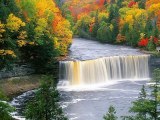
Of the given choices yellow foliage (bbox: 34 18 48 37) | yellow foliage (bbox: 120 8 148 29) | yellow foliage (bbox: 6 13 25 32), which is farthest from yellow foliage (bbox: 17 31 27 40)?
yellow foliage (bbox: 120 8 148 29)

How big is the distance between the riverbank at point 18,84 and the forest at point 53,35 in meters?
1.98

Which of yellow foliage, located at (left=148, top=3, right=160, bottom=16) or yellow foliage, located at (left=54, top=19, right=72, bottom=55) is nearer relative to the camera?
yellow foliage, located at (left=54, top=19, right=72, bottom=55)

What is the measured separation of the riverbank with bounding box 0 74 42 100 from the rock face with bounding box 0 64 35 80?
0.62 meters

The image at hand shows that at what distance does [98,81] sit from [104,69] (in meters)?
2.88

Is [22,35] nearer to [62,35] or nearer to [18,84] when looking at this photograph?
[18,84]

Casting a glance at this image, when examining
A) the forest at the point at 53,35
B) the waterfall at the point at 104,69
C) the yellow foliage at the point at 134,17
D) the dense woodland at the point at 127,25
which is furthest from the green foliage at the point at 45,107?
the yellow foliage at the point at 134,17

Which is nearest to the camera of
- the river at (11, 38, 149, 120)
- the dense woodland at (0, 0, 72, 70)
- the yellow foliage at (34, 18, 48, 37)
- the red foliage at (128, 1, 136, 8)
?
the river at (11, 38, 149, 120)

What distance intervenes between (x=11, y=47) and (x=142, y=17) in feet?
158

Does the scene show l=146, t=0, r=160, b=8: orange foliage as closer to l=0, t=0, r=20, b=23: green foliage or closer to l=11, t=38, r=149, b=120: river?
l=11, t=38, r=149, b=120: river

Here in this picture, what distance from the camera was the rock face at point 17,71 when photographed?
175 ft

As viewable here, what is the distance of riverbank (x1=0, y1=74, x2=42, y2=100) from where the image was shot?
5115 cm

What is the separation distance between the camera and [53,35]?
64500 millimetres

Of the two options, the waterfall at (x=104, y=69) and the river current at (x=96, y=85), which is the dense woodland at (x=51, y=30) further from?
the river current at (x=96, y=85)

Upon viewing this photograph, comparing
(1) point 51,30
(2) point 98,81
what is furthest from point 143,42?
(2) point 98,81
